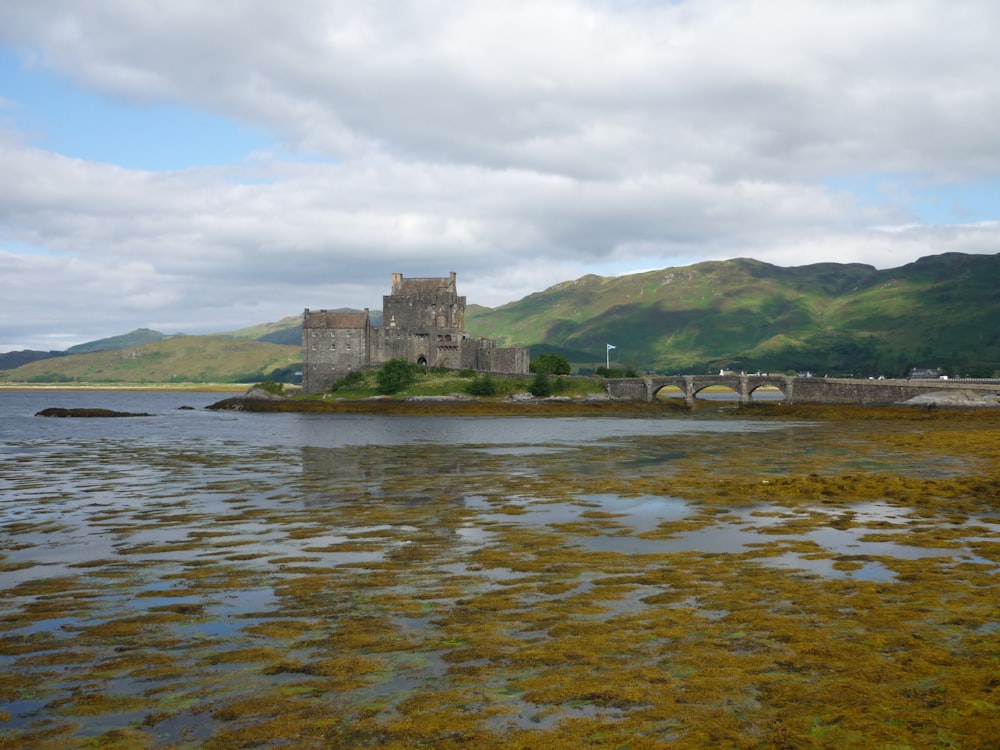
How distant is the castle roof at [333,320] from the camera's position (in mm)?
127812

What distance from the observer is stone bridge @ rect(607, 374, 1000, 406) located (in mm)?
111562

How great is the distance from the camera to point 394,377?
121062 mm

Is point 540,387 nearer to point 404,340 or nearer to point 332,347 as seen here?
point 404,340

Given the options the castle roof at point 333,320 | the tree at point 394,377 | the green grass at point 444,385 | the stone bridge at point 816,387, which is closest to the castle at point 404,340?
the castle roof at point 333,320

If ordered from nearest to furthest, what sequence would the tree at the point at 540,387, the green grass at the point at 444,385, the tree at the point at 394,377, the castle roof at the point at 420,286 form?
the tree at the point at 394,377
the green grass at the point at 444,385
the tree at the point at 540,387
the castle roof at the point at 420,286

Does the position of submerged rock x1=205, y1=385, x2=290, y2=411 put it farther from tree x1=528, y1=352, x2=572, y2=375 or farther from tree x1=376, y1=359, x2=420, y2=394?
tree x1=528, y1=352, x2=572, y2=375

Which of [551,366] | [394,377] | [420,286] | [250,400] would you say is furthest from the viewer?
[551,366]

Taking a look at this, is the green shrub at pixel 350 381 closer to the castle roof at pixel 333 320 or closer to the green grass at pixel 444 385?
the green grass at pixel 444 385

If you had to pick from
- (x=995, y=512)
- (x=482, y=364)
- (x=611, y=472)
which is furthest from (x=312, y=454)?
(x=482, y=364)

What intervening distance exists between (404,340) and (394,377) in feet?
36.9

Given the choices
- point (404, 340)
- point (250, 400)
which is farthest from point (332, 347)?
point (250, 400)

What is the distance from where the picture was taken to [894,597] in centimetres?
1557

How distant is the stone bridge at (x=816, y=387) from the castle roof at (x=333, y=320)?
145ft

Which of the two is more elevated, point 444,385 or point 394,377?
point 394,377
